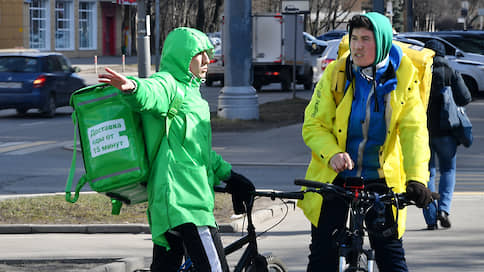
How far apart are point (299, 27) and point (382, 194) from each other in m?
27.1

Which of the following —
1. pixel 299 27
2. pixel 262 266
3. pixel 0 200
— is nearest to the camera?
pixel 262 266

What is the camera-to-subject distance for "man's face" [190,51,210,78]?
474cm

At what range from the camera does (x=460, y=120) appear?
8.96 m

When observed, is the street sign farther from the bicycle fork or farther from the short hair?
the bicycle fork

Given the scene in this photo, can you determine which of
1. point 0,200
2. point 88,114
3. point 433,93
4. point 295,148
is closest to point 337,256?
point 88,114

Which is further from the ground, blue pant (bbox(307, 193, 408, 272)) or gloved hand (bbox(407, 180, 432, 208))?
gloved hand (bbox(407, 180, 432, 208))

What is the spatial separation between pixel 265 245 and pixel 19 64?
15383 mm

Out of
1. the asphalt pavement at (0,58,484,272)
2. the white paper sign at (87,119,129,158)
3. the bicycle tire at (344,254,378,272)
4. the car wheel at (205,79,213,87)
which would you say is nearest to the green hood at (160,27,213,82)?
the white paper sign at (87,119,129,158)

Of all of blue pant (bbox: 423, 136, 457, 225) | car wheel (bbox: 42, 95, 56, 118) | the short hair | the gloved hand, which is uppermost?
the short hair

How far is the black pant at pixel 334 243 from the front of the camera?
4492 mm

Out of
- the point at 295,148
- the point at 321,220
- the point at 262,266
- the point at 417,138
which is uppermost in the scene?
the point at 417,138

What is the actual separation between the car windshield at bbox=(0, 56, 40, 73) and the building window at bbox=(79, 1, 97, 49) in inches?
1432

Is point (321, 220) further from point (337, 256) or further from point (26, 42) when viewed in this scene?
point (26, 42)

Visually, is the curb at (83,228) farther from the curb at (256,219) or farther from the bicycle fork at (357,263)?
the bicycle fork at (357,263)
